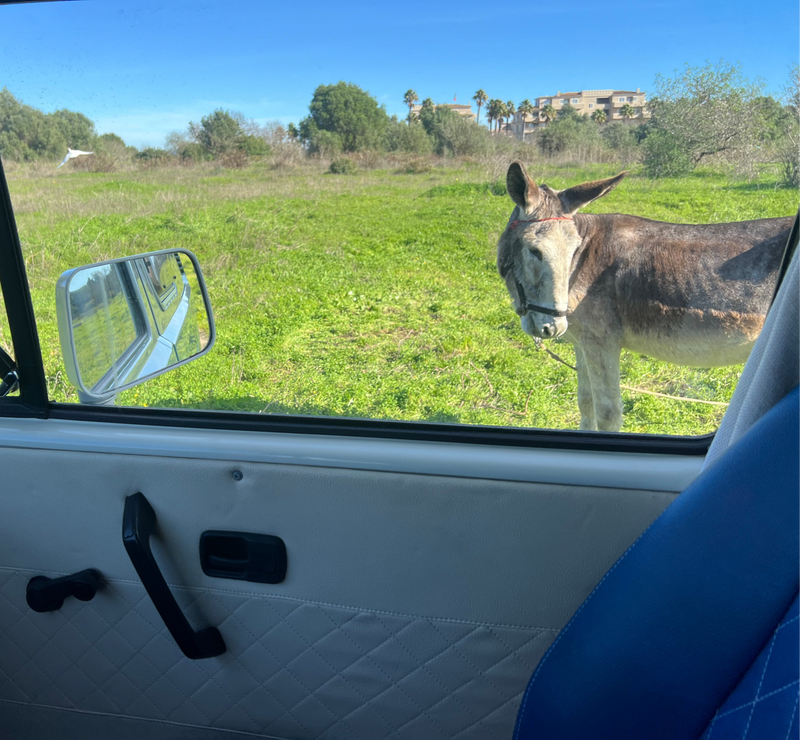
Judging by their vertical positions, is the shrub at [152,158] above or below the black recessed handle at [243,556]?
above

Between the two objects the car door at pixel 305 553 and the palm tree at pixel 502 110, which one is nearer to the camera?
the car door at pixel 305 553

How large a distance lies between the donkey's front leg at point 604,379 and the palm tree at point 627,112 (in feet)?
2.41

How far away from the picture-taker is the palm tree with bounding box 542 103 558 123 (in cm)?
168

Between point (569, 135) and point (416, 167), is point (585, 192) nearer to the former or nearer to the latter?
point (569, 135)

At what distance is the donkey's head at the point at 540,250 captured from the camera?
1.84m

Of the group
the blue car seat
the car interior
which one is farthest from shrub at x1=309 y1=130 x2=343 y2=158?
the blue car seat

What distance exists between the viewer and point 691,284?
195cm

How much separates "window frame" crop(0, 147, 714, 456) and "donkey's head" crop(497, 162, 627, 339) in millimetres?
739

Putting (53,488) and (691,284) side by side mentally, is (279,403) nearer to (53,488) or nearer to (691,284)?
(53,488)

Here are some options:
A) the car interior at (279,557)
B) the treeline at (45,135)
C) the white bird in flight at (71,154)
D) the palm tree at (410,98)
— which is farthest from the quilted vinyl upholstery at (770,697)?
the white bird in flight at (71,154)

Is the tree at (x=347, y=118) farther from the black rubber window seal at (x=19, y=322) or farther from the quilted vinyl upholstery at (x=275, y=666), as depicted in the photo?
the quilted vinyl upholstery at (x=275, y=666)

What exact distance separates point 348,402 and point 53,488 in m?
0.94

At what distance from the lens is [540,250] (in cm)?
199

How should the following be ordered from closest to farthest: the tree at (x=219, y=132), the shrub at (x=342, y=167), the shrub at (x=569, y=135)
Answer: the shrub at (x=569, y=135)
the shrub at (x=342, y=167)
the tree at (x=219, y=132)
